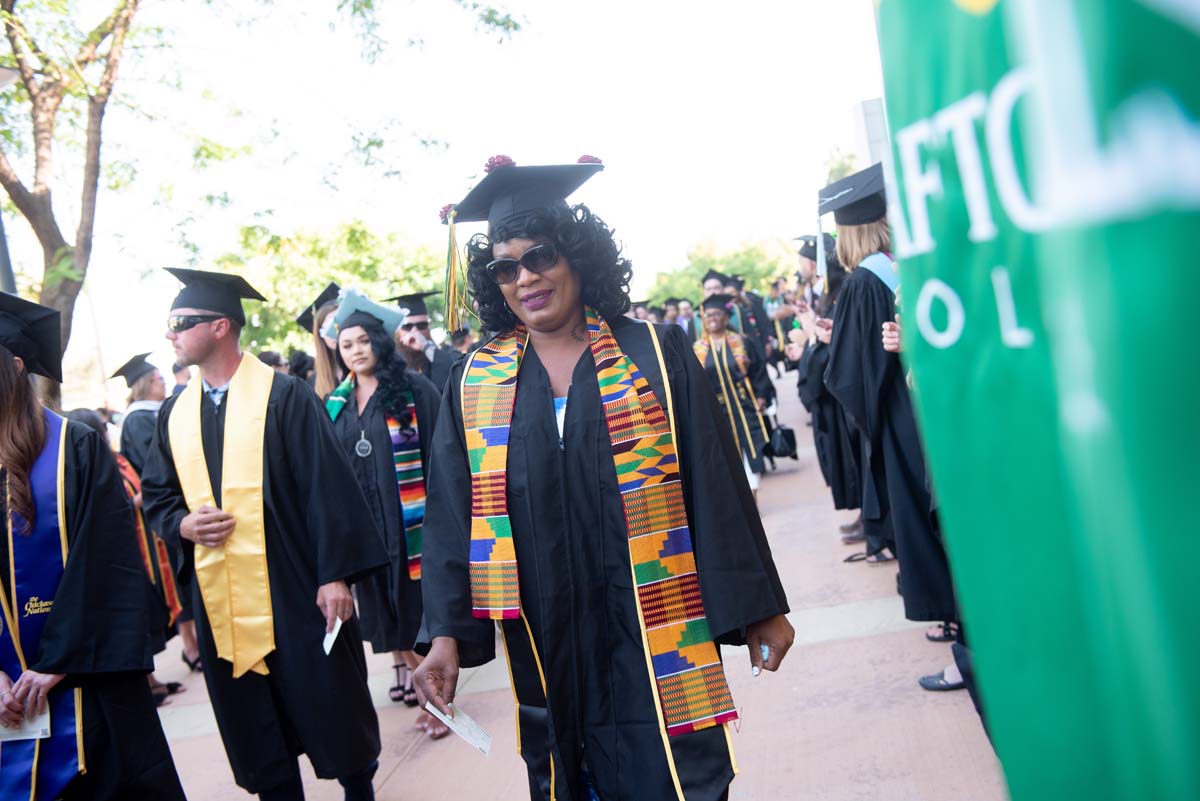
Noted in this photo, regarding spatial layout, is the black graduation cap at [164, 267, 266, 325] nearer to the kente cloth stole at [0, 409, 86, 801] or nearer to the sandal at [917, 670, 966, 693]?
the kente cloth stole at [0, 409, 86, 801]

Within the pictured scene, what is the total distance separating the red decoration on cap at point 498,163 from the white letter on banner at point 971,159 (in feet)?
6.54

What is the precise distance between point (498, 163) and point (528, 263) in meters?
0.33

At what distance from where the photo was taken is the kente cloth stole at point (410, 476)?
17.8 ft

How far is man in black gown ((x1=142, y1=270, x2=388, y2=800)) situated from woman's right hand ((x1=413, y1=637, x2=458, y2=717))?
1.21 meters

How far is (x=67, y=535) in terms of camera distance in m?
3.21

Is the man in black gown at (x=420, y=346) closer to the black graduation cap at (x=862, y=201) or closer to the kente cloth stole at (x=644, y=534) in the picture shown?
the black graduation cap at (x=862, y=201)

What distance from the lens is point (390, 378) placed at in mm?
5414

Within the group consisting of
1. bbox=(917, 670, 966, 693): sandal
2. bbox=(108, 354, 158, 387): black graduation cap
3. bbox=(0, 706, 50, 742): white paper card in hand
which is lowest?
bbox=(917, 670, 966, 693): sandal

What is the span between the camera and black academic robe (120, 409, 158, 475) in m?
7.04

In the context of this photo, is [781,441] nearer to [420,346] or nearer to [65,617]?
[420,346]

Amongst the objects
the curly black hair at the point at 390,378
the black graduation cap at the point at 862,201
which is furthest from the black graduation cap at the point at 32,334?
the black graduation cap at the point at 862,201

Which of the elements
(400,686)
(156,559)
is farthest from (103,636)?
(156,559)

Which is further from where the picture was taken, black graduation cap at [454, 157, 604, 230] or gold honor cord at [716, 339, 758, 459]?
gold honor cord at [716, 339, 758, 459]

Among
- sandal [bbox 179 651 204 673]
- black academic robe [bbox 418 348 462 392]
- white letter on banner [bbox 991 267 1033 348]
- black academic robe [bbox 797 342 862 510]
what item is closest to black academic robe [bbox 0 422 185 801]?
white letter on banner [bbox 991 267 1033 348]
